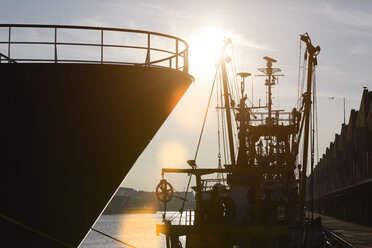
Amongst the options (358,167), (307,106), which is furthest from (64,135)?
(358,167)

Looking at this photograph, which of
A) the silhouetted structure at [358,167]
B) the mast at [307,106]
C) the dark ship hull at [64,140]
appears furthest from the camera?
the silhouetted structure at [358,167]

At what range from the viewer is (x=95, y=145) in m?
15.0

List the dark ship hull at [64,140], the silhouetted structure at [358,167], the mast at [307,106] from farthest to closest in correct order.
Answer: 1. the silhouetted structure at [358,167]
2. the mast at [307,106]
3. the dark ship hull at [64,140]

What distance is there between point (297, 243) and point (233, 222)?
7.13 m

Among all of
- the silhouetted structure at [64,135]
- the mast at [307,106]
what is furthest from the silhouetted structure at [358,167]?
the silhouetted structure at [64,135]

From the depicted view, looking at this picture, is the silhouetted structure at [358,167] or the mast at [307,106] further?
the silhouetted structure at [358,167]

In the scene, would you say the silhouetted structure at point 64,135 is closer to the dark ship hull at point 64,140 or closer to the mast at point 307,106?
the dark ship hull at point 64,140

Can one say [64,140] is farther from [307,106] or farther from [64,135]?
[307,106]

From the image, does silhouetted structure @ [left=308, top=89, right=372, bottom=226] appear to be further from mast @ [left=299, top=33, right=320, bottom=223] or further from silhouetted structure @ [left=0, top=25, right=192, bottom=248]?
silhouetted structure @ [left=0, top=25, right=192, bottom=248]

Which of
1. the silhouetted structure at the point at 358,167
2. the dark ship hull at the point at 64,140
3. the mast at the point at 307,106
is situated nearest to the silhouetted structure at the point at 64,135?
the dark ship hull at the point at 64,140

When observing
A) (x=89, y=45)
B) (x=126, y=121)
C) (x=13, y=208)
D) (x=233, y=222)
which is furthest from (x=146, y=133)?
(x=233, y=222)

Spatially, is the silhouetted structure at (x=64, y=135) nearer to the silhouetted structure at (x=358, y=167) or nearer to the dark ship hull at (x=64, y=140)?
the dark ship hull at (x=64, y=140)

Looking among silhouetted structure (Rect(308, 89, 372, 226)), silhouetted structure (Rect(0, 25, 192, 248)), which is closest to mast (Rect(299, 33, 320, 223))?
silhouetted structure (Rect(308, 89, 372, 226))

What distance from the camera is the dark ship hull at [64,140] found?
46.6 feet
